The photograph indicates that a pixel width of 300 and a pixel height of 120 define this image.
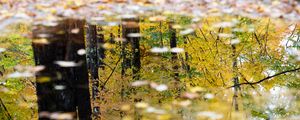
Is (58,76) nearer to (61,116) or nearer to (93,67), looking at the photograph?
(61,116)

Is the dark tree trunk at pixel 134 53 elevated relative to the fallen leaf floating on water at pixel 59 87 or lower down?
lower down

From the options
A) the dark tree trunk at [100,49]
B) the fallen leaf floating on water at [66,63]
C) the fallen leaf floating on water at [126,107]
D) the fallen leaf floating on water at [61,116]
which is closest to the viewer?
the fallen leaf floating on water at [61,116]

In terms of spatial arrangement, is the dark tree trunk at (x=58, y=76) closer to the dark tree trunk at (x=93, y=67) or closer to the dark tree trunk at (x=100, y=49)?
the dark tree trunk at (x=93, y=67)

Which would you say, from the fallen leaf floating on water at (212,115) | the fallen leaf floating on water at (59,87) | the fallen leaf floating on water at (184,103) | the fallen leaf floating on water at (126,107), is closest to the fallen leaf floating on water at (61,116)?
the fallen leaf floating on water at (59,87)

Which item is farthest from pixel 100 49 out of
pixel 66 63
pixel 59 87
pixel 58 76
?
pixel 59 87

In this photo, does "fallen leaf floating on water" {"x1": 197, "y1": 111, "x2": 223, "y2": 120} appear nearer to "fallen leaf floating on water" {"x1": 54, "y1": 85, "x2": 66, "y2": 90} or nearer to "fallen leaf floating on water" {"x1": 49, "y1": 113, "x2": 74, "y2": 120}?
"fallen leaf floating on water" {"x1": 49, "y1": 113, "x2": 74, "y2": 120}

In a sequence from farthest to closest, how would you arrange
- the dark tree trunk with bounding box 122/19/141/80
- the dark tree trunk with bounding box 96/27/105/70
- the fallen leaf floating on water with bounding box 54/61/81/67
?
the dark tree trunk with bounding box 96/27/105/70, the dark tree trunk with bounding box 122/19/141/80, the fallen leaf floating on water with bounding box 54/61/81/67

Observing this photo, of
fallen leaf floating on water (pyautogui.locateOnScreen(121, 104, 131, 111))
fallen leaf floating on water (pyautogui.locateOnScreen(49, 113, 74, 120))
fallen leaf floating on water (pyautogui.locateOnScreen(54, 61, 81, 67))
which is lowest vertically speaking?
fallen leaf floating on water (pyautogui.locateOnScreen(121, 104, 131, 111))

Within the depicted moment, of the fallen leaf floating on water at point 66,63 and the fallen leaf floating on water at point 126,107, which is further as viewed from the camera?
the fallen leaf floating on water at point 126,107

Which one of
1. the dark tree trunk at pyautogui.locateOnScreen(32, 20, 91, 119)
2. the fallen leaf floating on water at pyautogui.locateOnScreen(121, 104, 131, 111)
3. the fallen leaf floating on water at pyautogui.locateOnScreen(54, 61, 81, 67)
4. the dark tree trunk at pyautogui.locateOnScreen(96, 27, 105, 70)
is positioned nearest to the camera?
the dark tree trunk at pyautogui.locateOnScreen(32, 20, 91, 119)

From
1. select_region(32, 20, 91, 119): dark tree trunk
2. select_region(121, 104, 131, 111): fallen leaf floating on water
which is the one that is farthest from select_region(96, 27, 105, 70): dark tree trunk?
select_region(32, 20, 91, 119): dark tree trunk

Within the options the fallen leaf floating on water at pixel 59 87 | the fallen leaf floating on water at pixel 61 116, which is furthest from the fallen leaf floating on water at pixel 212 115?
the fallen leaf floating on water at pixel 59 87

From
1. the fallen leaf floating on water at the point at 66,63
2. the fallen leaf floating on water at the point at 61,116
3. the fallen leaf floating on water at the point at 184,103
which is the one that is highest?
the fallen leaf floating on water at the point at 66,63

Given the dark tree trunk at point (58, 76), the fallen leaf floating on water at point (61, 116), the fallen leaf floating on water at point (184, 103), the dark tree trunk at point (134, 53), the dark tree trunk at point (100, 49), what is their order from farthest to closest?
the dark tree trunk at point (100, 49)
the dark tree trunk at point (134, 53)
the fallen leaf floating on water at point (184, 103)
the dark tree trunk at point (58, 76)
the fallen leaf floating on water at point (61, 116)
